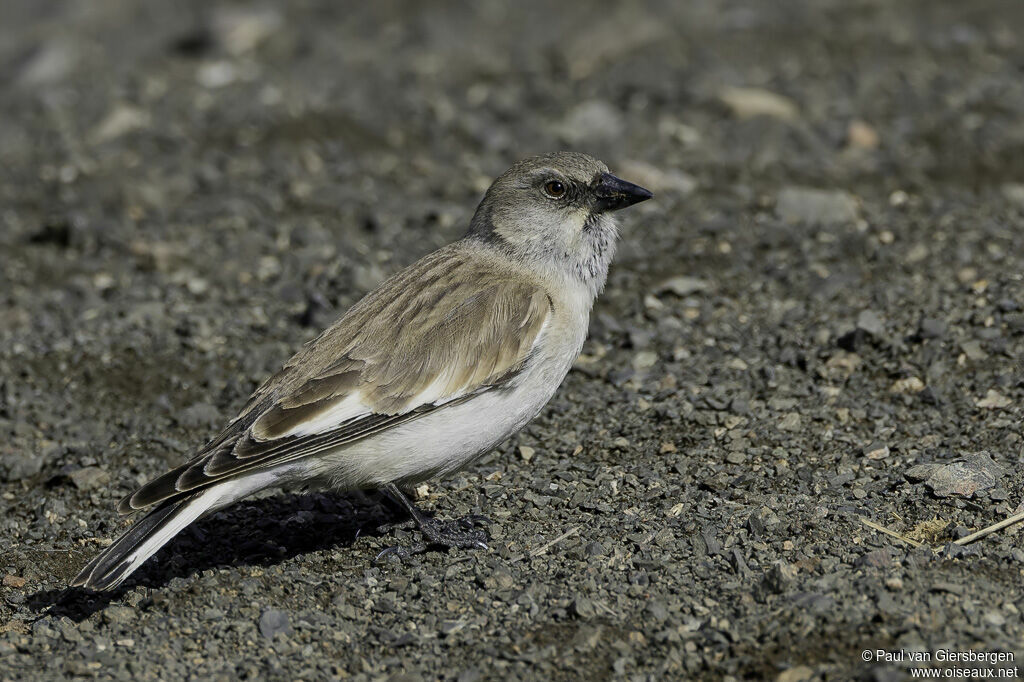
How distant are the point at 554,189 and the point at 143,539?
2.30 meters

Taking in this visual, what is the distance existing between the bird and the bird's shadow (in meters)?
0.27

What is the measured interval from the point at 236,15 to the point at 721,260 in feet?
19.3

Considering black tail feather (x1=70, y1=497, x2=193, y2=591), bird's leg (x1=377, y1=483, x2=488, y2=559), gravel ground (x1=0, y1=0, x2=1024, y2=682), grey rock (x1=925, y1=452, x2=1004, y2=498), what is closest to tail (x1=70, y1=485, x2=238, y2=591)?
black tail feather (x1=70, y1=497, x2=193, y2=591)

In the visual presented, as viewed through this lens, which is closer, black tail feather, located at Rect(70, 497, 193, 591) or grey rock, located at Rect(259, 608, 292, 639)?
black tail feather, located at Rect(70, 497, 193, 591)

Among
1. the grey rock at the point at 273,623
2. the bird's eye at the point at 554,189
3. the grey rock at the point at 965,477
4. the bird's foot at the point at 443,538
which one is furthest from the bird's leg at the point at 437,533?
the grey rock at the point at 965,477

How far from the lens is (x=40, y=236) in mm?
8023

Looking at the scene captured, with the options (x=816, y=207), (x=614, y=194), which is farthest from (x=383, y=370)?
(x=816, y=207)

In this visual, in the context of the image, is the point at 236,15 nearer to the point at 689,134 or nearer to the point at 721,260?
the point at 689,134

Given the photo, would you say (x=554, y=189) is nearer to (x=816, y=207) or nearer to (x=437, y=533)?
(x=437, y=533)

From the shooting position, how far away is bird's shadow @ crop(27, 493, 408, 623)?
470 centimetres

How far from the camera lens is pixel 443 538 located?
15.8 feet

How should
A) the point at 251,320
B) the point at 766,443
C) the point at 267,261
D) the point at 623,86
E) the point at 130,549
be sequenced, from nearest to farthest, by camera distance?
the point at 130,549, the point at 766,443, the point at 251,320, the point at 267,261, the point at 623,86

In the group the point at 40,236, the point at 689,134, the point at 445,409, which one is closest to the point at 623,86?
the point at 689,134

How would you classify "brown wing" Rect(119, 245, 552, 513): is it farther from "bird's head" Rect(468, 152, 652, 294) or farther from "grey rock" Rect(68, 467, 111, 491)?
"grey rock" Rect(68, 467, 111, 491)
